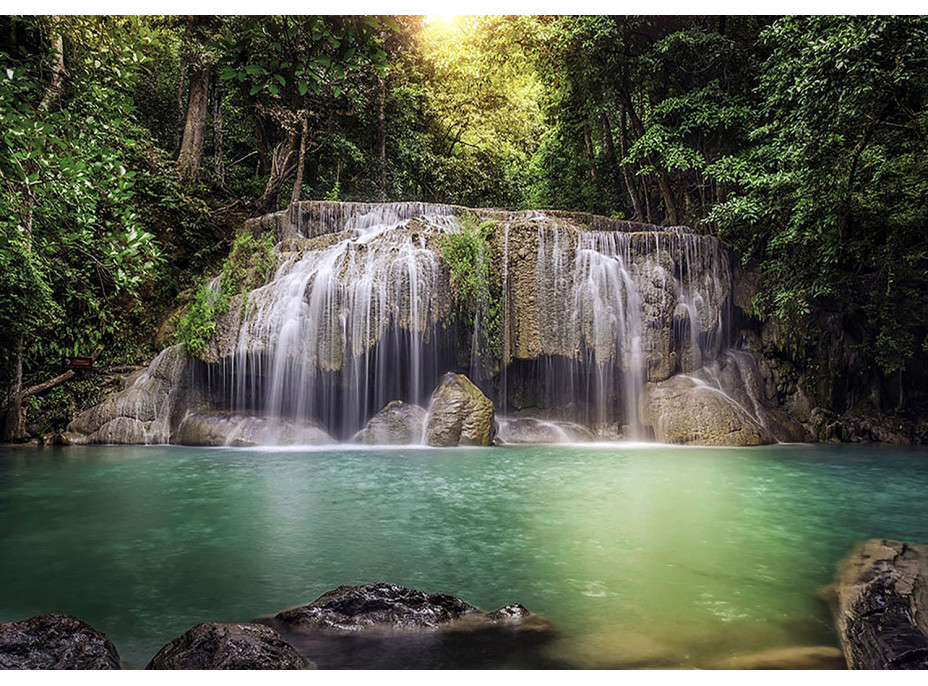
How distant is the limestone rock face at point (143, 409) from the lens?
938 cm

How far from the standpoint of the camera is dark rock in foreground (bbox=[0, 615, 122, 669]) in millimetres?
2281

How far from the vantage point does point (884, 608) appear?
2.90 m

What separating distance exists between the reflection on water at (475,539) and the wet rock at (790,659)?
55 millimetres

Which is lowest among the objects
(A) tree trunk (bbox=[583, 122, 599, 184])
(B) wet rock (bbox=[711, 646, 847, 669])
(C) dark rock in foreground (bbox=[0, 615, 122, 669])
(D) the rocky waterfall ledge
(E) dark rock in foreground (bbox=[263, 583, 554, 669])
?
(B) wet rock (bbox=[711, 646, 847, 669])

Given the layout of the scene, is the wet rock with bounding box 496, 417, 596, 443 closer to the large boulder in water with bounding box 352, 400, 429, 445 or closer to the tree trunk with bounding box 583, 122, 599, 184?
the large boulder in water with bounding box 352, 400, 429, 445

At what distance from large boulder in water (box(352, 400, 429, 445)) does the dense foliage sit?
2.78 metres

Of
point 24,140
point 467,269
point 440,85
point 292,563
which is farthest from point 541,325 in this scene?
point 440,85

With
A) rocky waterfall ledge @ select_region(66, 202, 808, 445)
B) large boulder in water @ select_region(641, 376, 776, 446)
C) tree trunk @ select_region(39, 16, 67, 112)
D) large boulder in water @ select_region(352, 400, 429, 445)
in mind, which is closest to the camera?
tree trunk @ select_region(39, 16, 67, 112)

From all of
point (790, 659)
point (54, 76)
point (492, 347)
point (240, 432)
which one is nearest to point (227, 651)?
point (790, 659)

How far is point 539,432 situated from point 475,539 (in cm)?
619

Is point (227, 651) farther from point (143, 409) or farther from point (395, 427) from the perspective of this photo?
point (143, 409)

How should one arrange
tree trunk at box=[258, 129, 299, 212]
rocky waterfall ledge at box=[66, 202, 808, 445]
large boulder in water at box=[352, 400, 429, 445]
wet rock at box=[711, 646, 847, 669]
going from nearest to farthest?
wet rock at box=[711, 646, 847, 669], large boulder in water at box=[352, 400, 429, 445], rocky waterfall ledge at box=[66, 202, 808, 445], tree trunk at box=[258, 129, 299, 212]

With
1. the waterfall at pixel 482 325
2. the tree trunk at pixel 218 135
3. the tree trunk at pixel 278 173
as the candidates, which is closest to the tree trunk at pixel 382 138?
the tree trunk at pixel 278 173

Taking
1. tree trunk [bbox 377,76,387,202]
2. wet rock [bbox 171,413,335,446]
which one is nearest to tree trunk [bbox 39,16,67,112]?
wet rock [bbox 171,413,335,446]
